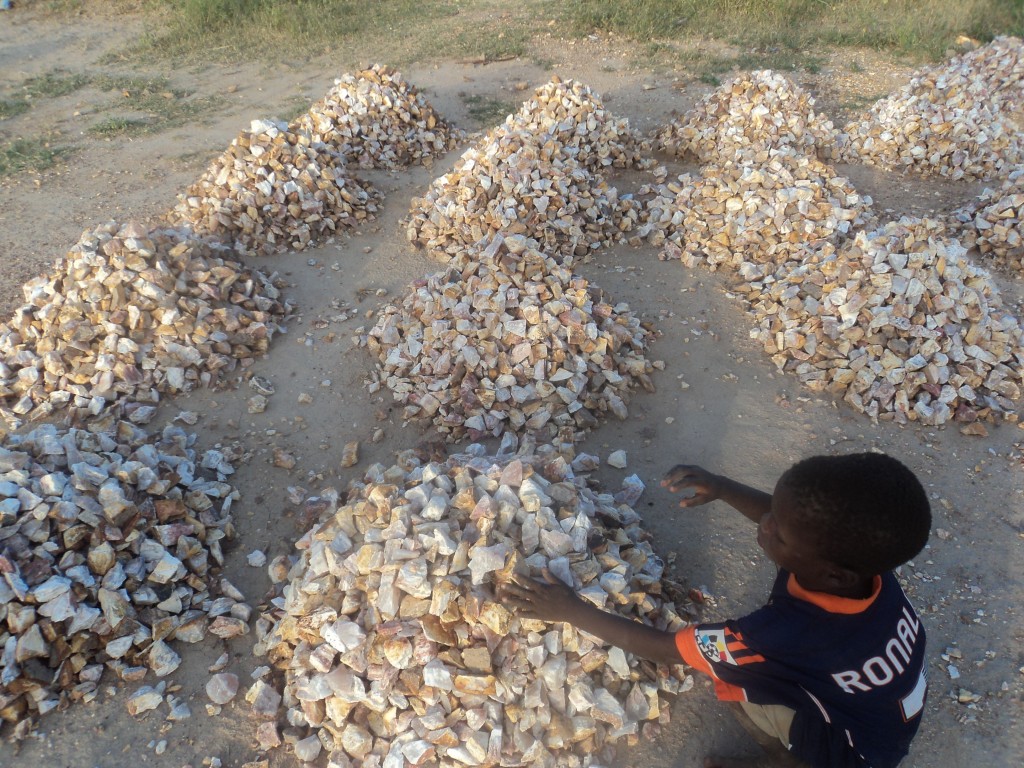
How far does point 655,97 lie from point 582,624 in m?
8.13

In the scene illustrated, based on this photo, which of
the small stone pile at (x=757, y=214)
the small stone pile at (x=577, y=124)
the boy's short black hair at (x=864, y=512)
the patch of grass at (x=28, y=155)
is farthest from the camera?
the patch of grass at (x=28, y=155)

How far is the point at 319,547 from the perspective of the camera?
9.40 feet

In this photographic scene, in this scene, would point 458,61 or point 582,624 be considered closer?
point 582,624

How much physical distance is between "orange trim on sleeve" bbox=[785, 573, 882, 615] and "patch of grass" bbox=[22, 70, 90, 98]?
10.8 meters

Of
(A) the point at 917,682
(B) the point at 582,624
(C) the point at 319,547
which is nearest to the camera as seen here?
(A) the point at 917,682

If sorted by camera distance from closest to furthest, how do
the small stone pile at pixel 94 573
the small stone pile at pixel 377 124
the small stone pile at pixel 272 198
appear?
the small stone pile at pixel 94 573 < the small stone pile at pixel 272 198 < the small stone pile at pixel 377 124

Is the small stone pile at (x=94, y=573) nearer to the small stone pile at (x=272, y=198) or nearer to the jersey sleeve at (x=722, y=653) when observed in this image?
the jersey sleeve at (x=722, y=653)

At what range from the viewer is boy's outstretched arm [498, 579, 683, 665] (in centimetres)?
212

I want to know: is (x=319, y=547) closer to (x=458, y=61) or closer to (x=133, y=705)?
(x=133, y=705)

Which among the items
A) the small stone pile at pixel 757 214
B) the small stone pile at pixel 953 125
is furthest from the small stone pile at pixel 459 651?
the small stone pile at pixel 953 125

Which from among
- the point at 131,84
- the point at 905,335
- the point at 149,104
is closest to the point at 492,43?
the point at 149,104

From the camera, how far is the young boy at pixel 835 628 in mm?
1748

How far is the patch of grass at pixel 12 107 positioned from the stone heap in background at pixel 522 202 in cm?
610

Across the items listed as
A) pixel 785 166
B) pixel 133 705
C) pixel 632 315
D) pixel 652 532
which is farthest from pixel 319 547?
pixel 785 166
